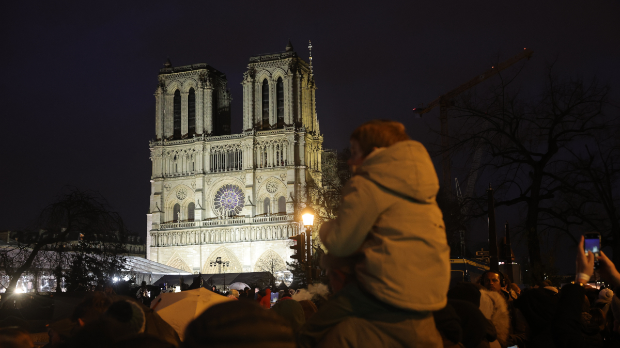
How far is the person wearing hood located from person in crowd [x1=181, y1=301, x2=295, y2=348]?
2.29 ft

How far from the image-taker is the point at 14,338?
3.19m

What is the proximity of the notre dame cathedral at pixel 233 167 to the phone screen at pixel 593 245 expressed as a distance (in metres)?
51.5

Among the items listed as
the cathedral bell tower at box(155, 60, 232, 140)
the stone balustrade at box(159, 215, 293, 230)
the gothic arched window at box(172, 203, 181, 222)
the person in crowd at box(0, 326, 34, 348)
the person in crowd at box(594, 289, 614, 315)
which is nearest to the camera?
the person in crowd at box(0, 326, 34, 348)

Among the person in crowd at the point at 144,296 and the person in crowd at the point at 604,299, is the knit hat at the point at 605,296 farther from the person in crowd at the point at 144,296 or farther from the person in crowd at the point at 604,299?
the person in crowd at the point at 144,296

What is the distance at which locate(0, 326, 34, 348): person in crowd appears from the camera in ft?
10.3

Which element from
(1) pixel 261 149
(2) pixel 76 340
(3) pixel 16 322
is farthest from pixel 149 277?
(2) pixel 76 340

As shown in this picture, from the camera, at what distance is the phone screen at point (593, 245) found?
3412 mm

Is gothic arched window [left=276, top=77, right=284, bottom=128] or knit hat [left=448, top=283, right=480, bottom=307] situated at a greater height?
gothic arched window [left=276, top=77, right=284, bottom=128]

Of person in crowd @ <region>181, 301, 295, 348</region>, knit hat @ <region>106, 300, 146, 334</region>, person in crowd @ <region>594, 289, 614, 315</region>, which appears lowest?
person in crowd @ <region>594, 289, 614, 315</region>

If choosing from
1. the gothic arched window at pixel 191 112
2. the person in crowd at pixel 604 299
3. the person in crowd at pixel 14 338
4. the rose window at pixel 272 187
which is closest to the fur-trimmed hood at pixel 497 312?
the person in crowd at pixel 14 338

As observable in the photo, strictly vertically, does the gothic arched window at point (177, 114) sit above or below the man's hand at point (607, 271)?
above

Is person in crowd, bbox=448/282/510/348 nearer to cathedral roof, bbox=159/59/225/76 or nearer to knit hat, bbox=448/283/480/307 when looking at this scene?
knit hat, bbox=448/283/480/307

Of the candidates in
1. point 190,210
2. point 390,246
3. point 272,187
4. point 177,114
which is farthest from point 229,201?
point 390,246

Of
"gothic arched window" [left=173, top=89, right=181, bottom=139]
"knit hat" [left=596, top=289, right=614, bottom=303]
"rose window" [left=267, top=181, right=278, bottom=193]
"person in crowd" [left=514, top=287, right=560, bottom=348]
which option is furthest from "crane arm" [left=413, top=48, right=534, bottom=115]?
"person in crowd" [left=514, top=287, right=560, bottom=348]
